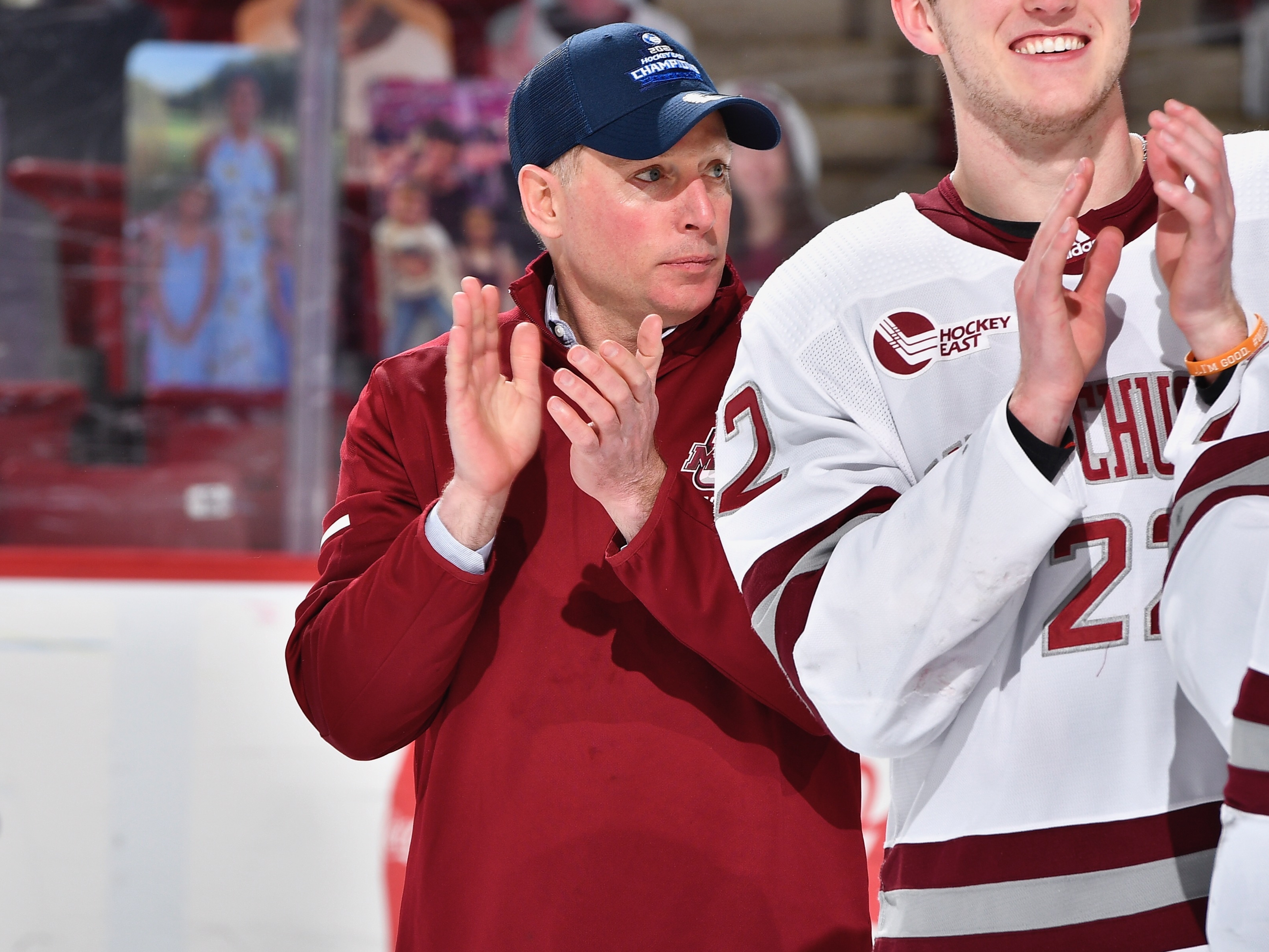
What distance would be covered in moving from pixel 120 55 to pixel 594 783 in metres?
2.50

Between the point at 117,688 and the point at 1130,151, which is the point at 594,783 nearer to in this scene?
the point at 1130,151

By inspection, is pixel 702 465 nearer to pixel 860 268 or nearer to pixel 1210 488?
pixel 860 268

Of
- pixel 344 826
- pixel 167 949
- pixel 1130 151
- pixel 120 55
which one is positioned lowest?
pixel 167 949

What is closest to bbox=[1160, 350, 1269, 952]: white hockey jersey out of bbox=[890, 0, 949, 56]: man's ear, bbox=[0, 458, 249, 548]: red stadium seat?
bbox=[890, 0, 949, 56]: man's ear

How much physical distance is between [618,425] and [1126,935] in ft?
2.01

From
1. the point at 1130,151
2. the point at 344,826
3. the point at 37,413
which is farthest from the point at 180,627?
the point at 1130,151

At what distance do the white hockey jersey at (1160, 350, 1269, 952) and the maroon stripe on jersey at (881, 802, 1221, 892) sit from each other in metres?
0.09

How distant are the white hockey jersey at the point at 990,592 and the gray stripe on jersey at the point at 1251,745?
0.16 metres

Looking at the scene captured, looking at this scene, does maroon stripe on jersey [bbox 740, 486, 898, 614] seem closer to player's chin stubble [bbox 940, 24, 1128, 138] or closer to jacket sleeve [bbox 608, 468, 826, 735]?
jacket sleeve [bbox 608, 468, 826, 735]

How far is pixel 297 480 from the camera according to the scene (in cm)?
315

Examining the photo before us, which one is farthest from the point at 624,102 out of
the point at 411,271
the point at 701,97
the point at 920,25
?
the point at 411,271

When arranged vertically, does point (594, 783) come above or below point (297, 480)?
below

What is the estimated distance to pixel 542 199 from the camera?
166 cm

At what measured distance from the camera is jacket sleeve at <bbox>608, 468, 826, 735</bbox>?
1312 millimetres
